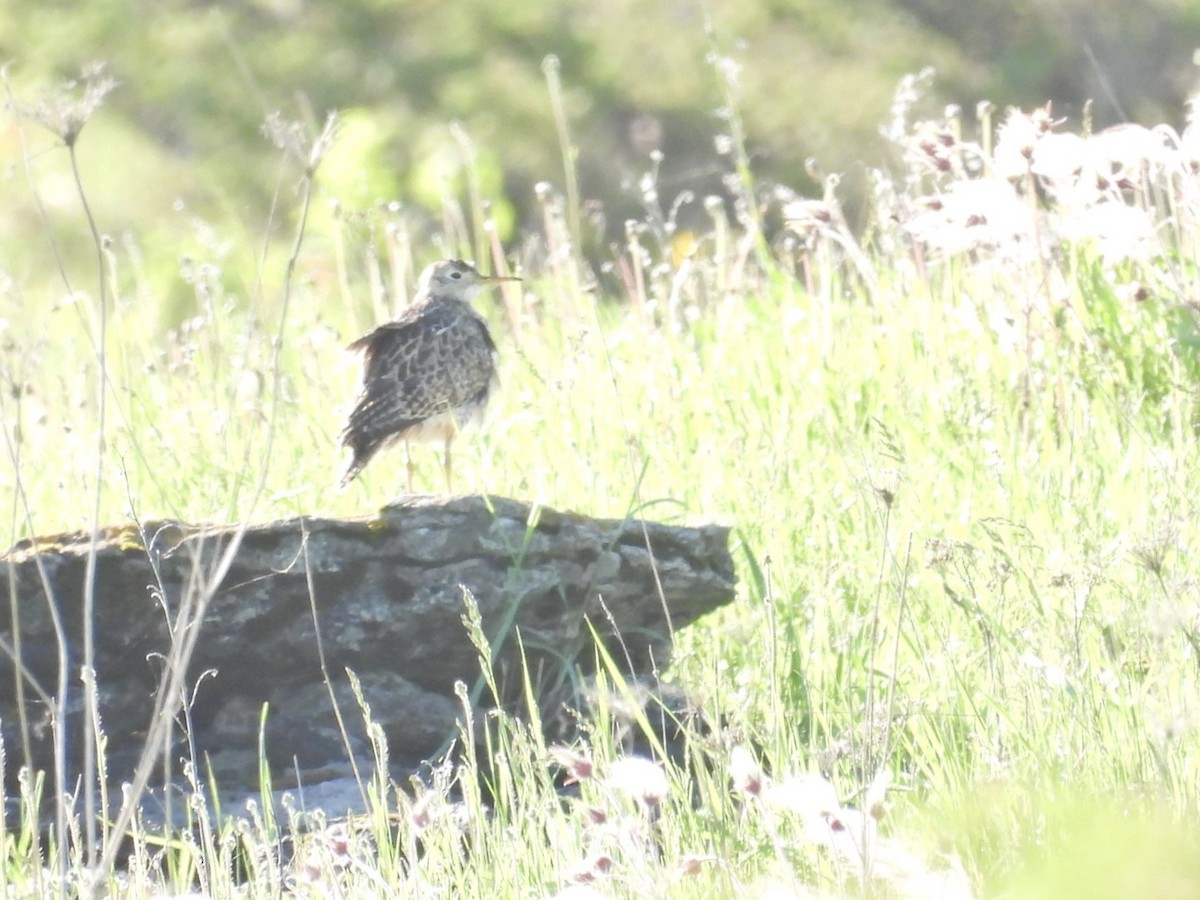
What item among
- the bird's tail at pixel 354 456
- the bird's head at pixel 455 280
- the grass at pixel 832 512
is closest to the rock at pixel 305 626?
the grass at pixel 832 512

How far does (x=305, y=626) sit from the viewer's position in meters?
3.73

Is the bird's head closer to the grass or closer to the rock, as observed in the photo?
the grass

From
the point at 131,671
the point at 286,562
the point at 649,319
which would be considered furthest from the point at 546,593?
the point at 649,319

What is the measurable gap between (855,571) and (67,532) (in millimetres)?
1866

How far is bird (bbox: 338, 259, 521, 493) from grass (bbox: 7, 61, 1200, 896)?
0.19m

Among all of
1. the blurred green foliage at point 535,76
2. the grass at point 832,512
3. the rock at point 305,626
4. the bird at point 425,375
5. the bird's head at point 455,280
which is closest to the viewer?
the grass at point 832,512

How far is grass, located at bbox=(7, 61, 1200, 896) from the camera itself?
2.49 m

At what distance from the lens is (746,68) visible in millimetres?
13219

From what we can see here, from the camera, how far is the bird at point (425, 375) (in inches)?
215

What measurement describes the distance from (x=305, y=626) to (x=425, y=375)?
81.8 inches

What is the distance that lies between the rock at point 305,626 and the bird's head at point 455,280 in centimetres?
280

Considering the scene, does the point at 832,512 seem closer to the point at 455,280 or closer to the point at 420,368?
→ the point at 420,368

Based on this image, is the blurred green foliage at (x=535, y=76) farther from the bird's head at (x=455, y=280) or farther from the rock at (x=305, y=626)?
the rock at (x=305, y=626)

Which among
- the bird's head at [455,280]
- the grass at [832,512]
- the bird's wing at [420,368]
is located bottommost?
the grass at [832,512]
